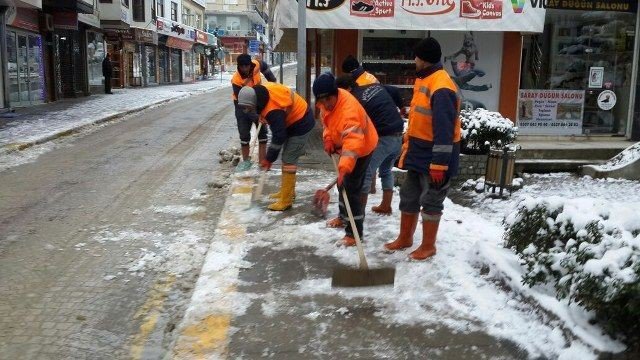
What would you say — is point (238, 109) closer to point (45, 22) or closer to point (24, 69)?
point (24, 69)

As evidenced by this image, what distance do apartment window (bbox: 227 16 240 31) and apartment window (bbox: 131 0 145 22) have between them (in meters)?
32.4

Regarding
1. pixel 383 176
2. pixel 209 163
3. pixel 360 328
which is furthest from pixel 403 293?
pixel 209 163

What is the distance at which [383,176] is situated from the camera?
617cm

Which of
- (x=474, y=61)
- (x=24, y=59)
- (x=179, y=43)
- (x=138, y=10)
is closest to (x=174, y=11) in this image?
(x=179, y=43)

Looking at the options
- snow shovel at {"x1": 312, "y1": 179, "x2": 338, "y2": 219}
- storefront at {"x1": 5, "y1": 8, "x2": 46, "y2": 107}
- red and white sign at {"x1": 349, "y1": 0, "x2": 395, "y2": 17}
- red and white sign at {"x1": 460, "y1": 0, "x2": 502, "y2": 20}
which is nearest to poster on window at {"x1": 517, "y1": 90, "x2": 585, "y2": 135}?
red and white sign at {"x1": 460, "y1": 0, "x2": 502, "y2": 20}

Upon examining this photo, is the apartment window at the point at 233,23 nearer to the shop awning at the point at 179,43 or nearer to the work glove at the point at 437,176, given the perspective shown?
the shop awning at the point at 179,43

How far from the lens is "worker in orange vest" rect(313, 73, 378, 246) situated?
4.67 m

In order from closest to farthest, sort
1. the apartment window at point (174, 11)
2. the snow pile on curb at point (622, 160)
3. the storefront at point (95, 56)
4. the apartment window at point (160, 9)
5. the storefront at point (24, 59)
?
the snow pile on curb at point (622, 160), the storefront at point (24, 59), the storefront at point (95, 56), the apartment window at point (160, 9), the apartment window at point (174, 11)

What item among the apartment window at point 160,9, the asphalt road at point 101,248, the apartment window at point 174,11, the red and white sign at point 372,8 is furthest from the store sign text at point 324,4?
the apartment window at point 174,11

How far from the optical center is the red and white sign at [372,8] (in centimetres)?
1020

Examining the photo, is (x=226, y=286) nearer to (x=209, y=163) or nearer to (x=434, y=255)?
(x=434, y=255)

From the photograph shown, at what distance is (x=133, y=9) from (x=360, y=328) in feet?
107

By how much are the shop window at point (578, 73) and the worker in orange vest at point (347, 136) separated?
7926 millimetres

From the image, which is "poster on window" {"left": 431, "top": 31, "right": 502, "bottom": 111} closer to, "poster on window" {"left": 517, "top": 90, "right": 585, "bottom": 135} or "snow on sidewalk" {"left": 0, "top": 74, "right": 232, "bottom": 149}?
"poster on window" {"left": 517, "top": 90, "right": 585, "bottom": 135}
